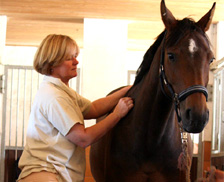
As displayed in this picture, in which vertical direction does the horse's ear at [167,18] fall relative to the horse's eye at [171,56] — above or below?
above

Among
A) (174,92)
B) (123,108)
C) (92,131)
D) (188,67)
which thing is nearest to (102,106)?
(123,108)

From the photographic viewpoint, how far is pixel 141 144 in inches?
79.3

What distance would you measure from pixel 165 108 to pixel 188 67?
1.24 ft

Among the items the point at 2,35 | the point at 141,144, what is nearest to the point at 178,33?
the point at 141,144

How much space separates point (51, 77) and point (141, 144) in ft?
1.82

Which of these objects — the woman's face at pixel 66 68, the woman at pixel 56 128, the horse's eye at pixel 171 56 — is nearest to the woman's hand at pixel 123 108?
the woman at pixel 56 128

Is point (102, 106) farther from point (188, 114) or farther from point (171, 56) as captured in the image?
point (188, 114)

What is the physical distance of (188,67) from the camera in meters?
1.61

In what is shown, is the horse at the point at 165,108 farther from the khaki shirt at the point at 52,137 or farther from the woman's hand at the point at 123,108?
the khaki shirt at the point at 52,137

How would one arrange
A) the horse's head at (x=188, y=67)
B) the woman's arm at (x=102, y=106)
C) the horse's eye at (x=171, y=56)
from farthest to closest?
the woman's arm at (x=102, y=106) → the horse's eye at (x=171, y=56) → the horse's head at (x=188, y=67)

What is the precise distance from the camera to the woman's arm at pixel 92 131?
192 cm

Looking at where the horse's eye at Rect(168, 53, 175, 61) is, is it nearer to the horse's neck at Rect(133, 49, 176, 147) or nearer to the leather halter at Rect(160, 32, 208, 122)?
the leather halter at Rect(160, 32, 208, 122)

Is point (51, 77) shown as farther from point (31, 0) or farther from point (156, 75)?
point (31, 0)

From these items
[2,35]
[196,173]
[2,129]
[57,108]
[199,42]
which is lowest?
[196,173]
